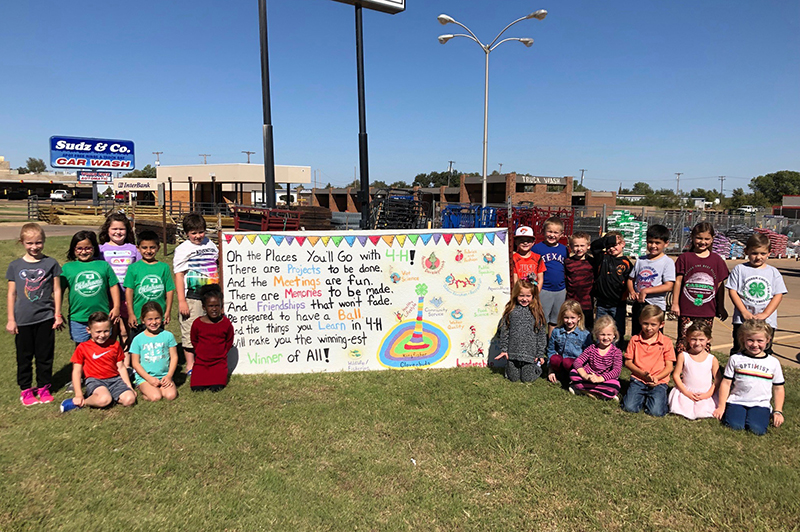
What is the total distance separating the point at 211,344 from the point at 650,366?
12.8ft

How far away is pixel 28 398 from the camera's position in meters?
4.34

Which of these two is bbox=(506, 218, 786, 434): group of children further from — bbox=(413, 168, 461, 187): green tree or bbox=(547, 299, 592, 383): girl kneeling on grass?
bbox=(413, 168, 461, 187): green tree

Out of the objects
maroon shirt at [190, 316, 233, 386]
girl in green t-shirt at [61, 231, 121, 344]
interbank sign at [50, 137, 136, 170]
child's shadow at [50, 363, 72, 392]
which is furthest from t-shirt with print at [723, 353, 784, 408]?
interbank sign at [50, 137, 136, 170]

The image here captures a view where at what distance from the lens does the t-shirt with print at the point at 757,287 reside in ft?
15.2


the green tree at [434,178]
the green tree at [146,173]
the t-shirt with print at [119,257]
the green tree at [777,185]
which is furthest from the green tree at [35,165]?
the green tree at [777,185]

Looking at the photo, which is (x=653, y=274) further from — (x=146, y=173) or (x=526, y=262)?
(x=146, y=173)

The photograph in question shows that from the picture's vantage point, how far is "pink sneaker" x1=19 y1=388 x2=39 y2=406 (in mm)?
4324

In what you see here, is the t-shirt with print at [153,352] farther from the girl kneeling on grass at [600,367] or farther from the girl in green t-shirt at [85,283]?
the girl kneeling on grass at [600,367]

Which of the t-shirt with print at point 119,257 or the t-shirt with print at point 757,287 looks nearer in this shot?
→ the t-shirt with print at point 757,287

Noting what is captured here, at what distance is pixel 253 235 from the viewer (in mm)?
5297

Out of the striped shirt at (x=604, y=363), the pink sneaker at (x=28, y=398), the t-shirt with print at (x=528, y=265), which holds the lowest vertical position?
the pink sneaker at (x=28, y=398)

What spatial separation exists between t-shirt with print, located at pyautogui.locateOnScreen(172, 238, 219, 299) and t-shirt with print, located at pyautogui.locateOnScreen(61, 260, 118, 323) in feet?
2.12

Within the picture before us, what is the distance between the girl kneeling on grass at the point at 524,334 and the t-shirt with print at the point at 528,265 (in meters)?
0.41

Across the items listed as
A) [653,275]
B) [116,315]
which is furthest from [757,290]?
[116,315]
